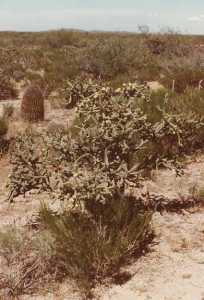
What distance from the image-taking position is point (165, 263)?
4230mm

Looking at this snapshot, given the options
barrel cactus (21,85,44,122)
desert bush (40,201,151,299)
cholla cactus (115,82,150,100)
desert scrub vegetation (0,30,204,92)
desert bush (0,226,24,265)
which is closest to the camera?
desert bush (40,201,151,299)

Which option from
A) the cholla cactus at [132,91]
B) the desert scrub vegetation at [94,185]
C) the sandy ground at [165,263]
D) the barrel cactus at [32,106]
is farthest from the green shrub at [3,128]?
the cholla cactus at [132,91]

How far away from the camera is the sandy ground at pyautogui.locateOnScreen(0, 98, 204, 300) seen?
3.84 meters

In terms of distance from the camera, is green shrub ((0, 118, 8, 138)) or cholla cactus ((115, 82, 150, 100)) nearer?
cholla cactus ((115, 82, 150, 100))

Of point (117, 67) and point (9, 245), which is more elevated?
point (117, 67)

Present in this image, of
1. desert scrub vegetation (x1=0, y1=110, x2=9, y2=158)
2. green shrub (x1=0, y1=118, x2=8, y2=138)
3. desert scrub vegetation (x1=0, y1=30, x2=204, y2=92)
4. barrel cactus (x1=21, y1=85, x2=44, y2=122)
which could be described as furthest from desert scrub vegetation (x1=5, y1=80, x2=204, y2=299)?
desert scrub vegetation (x1=0, y1=30, x2=204, y2=92)

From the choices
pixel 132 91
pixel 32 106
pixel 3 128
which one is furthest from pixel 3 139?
pixel 132 91

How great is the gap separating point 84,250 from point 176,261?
2.99 ft

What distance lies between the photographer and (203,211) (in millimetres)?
5270

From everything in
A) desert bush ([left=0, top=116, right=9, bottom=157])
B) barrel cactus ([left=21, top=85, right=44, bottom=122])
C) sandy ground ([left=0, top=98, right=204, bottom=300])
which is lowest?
sandy ground ([left=0, top=98, right=204, bottom=300])

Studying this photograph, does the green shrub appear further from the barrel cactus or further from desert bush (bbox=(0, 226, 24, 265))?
desert bush (bbox=(0, 226, 24, 265))

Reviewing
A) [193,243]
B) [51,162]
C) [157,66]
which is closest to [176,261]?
[193,243]

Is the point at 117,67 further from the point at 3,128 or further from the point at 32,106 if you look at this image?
the point at 3,128

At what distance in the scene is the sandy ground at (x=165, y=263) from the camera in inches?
151
